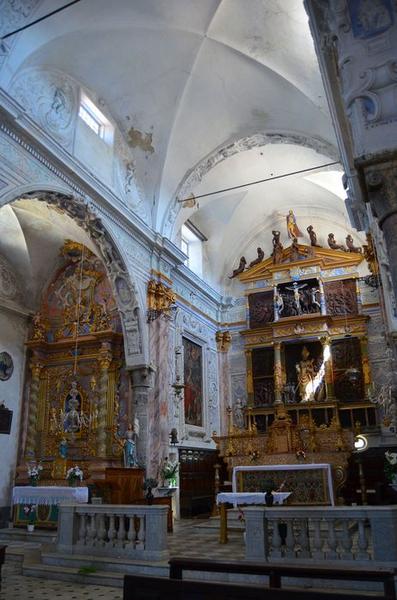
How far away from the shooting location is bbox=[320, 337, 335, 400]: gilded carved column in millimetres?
16125

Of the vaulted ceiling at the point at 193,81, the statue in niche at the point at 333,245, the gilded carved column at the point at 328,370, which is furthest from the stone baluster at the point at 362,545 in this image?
the statue in niche at the point at 333,245

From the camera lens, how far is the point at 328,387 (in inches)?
639

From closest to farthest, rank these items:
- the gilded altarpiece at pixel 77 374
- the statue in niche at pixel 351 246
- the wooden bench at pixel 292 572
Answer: the wooden bench at pixel 292 572
the gilded altarpiece at pixel 77 374
the statue in niche at pixel 351 246

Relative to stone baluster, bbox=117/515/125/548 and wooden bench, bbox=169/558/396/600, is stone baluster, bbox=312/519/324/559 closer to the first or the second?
wooden bench, bbox=169/558/396/600

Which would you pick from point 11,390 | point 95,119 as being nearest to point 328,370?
point 11,390

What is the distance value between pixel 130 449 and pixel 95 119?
25.0 feet

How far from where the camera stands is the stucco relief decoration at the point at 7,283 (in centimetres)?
1369

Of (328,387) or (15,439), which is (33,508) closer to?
(15,439)

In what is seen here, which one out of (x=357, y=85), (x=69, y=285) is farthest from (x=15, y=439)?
(x=357, y=85)

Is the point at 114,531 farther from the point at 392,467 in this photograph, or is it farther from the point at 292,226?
the point at 292,226

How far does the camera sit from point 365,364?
16.1 metres

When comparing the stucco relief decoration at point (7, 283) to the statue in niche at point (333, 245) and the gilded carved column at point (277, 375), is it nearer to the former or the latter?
the gilded carved column at point (277, 375)

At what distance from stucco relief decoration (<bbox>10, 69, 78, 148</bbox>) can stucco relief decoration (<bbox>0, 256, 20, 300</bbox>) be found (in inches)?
181

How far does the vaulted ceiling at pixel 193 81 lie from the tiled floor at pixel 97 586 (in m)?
7.56
